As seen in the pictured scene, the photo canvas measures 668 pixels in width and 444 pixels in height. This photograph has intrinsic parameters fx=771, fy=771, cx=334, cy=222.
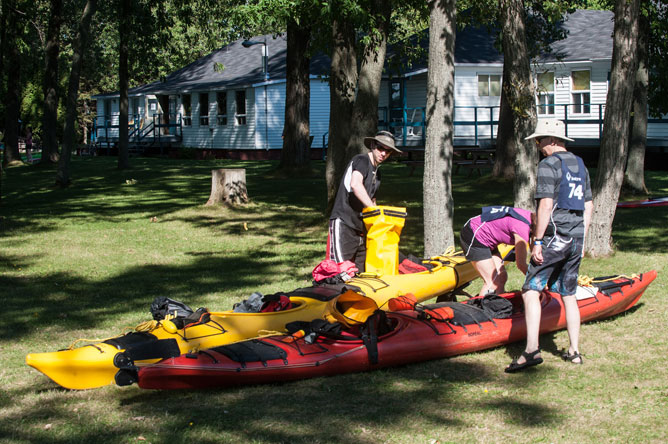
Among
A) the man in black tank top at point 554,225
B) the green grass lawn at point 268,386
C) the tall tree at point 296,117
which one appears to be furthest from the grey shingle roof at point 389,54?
the man in black tank top at point 554,225

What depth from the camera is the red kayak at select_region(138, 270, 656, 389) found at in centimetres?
560

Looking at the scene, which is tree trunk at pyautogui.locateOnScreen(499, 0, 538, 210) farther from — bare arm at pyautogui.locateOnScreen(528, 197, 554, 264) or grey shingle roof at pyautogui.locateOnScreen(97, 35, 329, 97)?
grey shingle roof at pyautogui.locateOnScreen(97, 35, 329, 97)

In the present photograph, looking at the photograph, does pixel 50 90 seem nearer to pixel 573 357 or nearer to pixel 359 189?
pixel 359 189

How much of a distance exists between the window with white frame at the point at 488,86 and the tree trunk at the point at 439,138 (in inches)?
931

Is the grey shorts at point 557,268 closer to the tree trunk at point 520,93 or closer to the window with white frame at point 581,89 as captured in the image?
the tree trunk at point 520,93

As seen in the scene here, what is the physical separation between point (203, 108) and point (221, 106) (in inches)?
60.1

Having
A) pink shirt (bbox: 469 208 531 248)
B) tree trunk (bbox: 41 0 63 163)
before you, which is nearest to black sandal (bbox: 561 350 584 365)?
pink shirt (bbox: 469 208 531 248)

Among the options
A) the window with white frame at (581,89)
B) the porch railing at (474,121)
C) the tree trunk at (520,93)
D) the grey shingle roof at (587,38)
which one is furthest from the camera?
the window with white frame at (581,89)

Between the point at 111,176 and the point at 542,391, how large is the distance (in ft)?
70.7

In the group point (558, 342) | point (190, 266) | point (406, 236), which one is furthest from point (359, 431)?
point (406, 236)

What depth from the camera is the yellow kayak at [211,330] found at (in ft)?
18.2

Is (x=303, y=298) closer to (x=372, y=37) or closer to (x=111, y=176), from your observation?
(x=372, y=37)

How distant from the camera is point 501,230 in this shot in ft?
23.9

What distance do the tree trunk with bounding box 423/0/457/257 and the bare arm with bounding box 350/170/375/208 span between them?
155 cm
